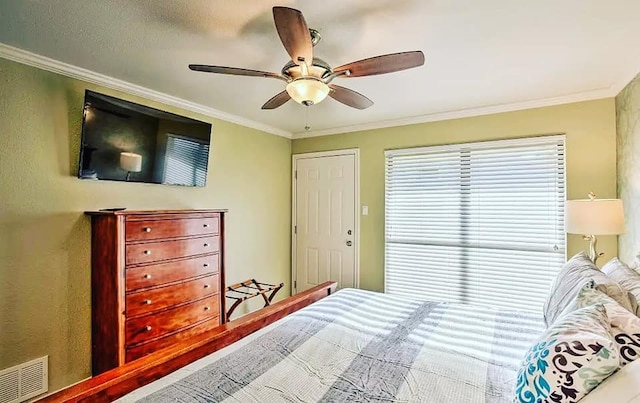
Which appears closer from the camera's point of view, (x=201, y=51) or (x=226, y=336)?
(x=226, y=336)

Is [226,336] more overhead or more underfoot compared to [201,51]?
more underfoot

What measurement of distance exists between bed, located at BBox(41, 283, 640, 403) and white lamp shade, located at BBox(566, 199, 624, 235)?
0.78m

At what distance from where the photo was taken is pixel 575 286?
63.4 inches

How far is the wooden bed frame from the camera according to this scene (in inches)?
49.2

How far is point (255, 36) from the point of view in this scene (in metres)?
2.01

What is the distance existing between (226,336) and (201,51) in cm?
179

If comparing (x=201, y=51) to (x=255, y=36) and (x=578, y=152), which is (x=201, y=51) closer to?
(x=255, y=36)

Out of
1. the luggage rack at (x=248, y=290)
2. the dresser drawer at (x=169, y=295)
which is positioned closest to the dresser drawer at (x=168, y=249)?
the dresser drawer at (x=169, y=295)

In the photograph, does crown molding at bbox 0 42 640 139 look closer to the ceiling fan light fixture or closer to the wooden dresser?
the wooden dresser

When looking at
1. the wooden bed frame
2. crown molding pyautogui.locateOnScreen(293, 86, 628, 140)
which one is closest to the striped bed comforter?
the wooden bed frame

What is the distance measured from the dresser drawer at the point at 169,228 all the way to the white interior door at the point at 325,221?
1.65 metres

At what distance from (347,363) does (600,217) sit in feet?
6.76

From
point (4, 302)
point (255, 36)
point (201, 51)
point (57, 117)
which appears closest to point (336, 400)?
point (255, 36)

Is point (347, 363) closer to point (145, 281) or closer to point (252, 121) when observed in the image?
point (145, 281)
